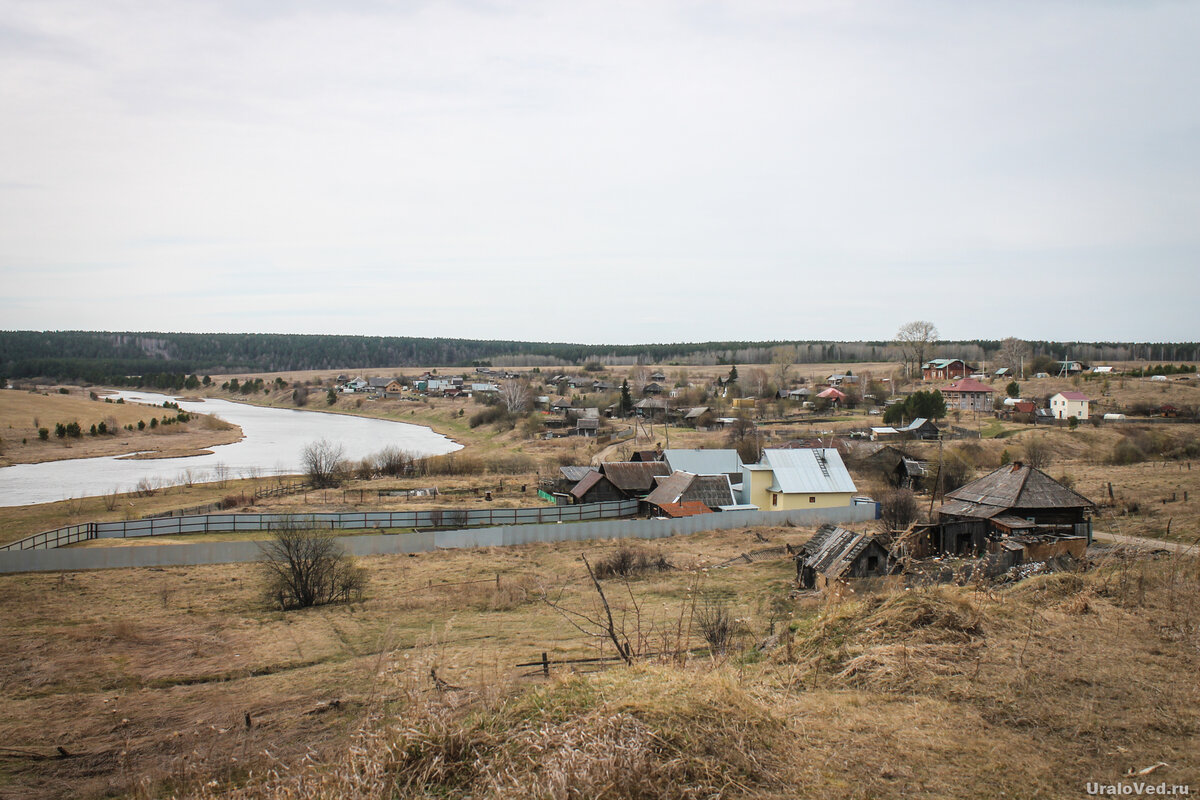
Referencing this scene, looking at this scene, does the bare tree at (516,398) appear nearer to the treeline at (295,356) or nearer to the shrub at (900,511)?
the shrub at (900,511)

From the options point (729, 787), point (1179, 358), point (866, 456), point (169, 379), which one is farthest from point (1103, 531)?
point (169, 379)

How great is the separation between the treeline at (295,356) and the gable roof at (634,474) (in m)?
96.7

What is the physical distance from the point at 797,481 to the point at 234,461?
42573 millimetres

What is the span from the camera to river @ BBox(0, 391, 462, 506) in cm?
4106

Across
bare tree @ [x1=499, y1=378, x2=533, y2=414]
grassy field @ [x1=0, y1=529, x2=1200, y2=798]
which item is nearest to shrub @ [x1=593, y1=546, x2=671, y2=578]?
grassy field @ [x1=0, y1=529, x2=1200, y2=798]

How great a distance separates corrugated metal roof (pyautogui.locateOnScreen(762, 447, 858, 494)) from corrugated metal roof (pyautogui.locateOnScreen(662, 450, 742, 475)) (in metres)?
3.57

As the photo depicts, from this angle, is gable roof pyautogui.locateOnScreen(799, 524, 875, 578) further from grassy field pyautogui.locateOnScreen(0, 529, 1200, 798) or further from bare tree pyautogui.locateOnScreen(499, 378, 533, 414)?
bare tree pyautogui.locateOnScreen(499, 378, 533, 414)

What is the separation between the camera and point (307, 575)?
1933 cm

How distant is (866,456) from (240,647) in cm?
3515

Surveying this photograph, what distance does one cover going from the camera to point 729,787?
428 centimetres

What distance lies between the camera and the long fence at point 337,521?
2700 centimetres

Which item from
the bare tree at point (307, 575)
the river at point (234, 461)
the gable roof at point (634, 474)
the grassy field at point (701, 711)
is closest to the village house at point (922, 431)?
the gable roof at point (634, 474)

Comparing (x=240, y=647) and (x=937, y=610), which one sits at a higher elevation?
(x=937, y=610)

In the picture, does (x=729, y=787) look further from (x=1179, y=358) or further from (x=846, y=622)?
(x=1179, y=358)
